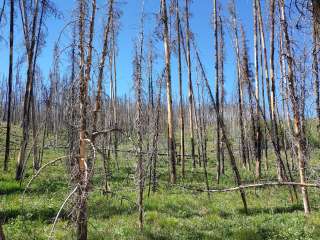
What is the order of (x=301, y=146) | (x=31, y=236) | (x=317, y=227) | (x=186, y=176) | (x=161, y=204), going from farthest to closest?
1. (x=186, y=176)
2. (x=161, y=204)
3. (x=301, y=146)
4. (x=317, y=227)
5. (x=31, y=236)

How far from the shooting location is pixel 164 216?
12.2 meters

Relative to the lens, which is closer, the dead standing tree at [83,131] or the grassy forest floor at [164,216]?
the dead standing tree at [83,131]

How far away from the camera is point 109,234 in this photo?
983cm

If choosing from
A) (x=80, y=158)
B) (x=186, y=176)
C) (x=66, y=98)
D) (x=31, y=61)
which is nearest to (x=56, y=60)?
(x=66, y=98)

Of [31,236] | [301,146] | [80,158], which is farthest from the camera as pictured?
[301,146]

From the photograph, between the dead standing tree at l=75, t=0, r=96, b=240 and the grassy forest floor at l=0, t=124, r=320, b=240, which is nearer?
the dead standing tree at l=75, t=0, r=96, b=240

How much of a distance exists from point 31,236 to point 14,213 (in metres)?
2.66

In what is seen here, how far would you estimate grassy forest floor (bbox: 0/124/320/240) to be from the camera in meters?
10.0

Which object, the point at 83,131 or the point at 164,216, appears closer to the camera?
the point at 83,131

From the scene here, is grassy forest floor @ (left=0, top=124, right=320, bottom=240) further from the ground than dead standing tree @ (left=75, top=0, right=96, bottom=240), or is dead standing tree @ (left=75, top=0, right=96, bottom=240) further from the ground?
dead standing tree @ (left=75, top=0, right=96, bottom=240)

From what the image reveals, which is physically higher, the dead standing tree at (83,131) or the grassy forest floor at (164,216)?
the dead standing tree at (83,131)

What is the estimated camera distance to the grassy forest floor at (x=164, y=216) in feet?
32.9

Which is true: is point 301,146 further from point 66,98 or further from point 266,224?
point 66,98

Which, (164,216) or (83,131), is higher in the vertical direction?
(83,131)
